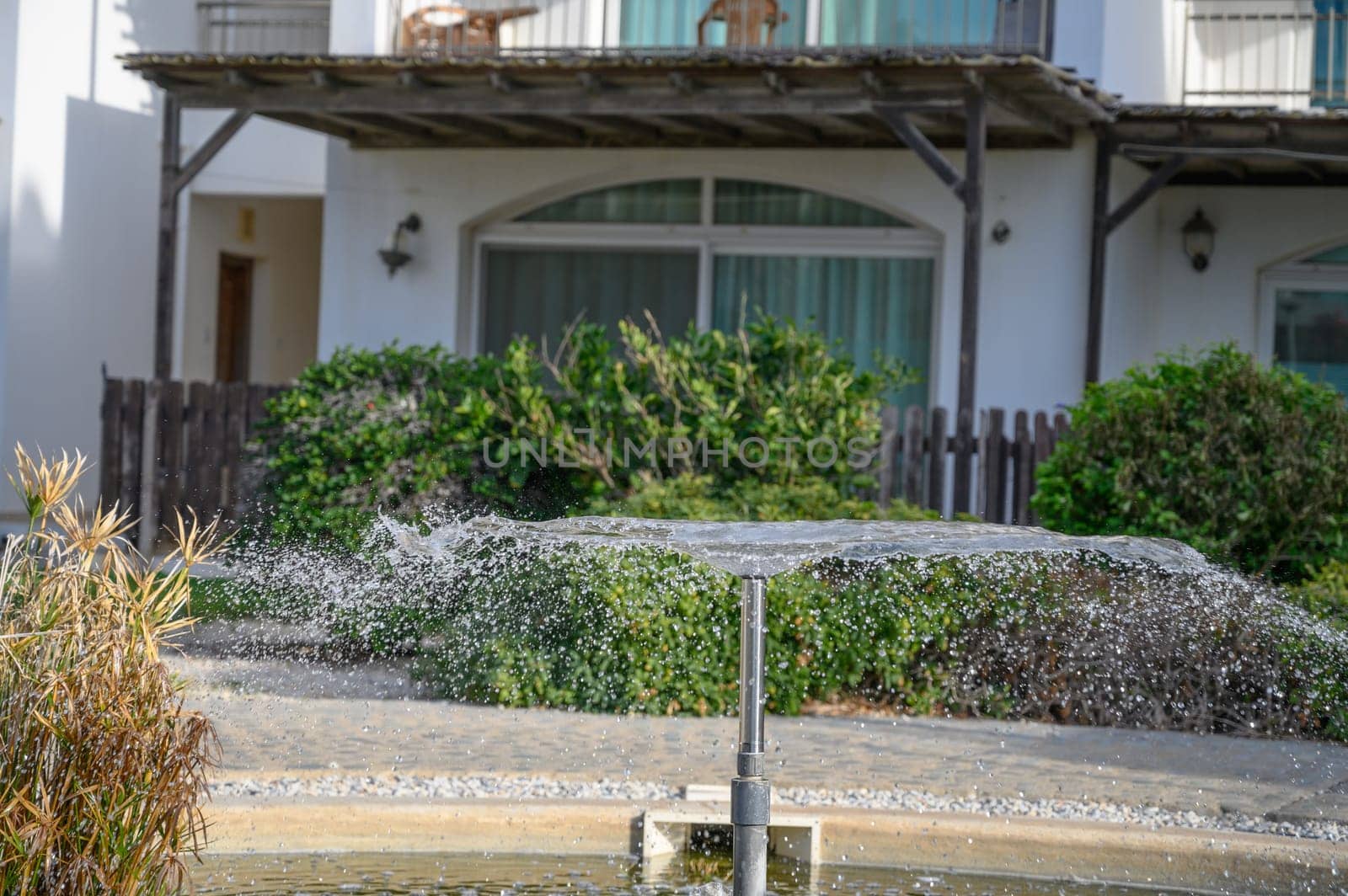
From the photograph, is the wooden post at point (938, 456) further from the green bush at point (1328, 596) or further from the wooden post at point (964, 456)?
the green bush at point (1328, 596)

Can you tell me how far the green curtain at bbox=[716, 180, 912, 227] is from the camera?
508 inches

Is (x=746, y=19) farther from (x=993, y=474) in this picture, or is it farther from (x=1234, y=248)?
(x=993, y=474)

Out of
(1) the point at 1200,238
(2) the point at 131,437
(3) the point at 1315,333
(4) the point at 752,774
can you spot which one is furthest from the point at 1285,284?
(4) the point at 752,774

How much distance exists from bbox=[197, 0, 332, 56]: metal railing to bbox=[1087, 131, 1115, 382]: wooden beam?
742 cm

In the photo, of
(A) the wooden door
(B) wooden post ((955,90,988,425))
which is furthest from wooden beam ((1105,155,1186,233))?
(A) the wooden door

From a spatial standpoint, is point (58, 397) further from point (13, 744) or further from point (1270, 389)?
point (13, 744)

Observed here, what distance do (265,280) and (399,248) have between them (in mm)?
5401

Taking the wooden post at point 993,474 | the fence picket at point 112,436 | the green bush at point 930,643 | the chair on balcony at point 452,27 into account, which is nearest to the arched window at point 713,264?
the chair on balcony at point 452,27

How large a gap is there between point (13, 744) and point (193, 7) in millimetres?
14001

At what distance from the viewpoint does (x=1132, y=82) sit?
12664 millimetres

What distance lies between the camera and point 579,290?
13.6 meters

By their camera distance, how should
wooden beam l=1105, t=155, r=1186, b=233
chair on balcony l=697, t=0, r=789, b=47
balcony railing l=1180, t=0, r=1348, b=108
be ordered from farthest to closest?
balcony railing l=1180, t=0, r=1348, b=108 → chair on balcony l=697, t=0, r=789, b=47 → wooden beam l=1105, t=155, r=1186, b=233

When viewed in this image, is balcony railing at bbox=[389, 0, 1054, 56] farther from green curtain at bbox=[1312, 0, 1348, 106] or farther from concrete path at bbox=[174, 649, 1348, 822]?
concrete path at bbox=[174, 649, 1348, 822]

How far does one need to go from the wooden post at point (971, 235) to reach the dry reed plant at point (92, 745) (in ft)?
24.2
